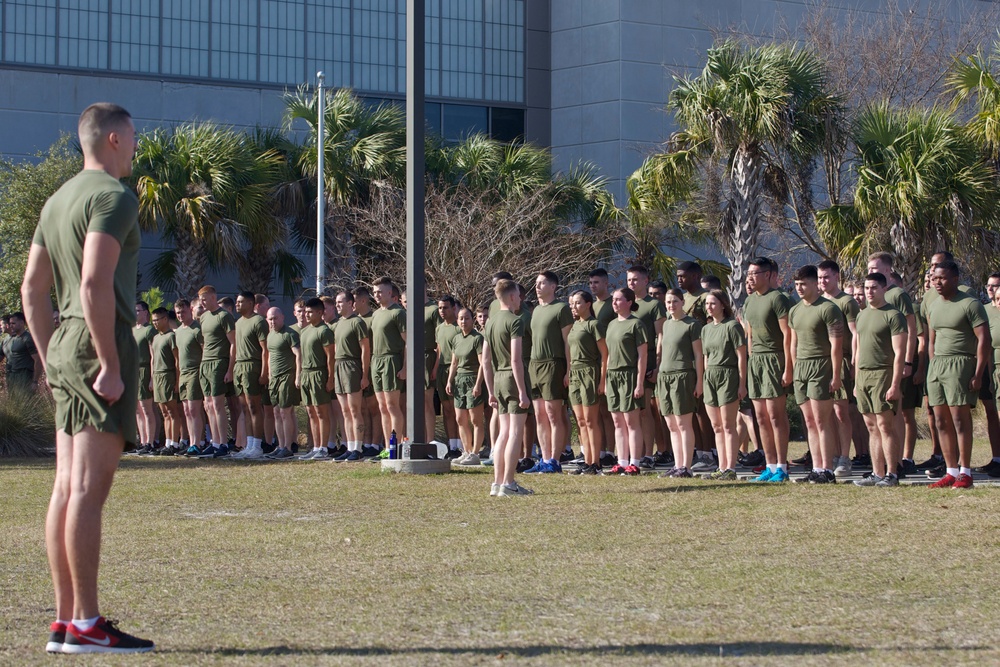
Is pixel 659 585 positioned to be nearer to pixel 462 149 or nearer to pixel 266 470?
pixel 266 470

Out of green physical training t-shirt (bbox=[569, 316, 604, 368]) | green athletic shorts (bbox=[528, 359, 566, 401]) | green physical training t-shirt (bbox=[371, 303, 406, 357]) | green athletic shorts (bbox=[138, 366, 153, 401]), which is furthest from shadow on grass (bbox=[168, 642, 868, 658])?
green athletic shorts (bbox=[138, 366, 153, 401])

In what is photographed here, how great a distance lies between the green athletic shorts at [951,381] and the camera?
449 inches

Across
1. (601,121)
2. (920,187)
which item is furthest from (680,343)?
(601,121)

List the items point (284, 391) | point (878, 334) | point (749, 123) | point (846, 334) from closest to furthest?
1. point (878, 334)
2. point (846, 334)
3. point (284, 391)
4. point (749, 123)

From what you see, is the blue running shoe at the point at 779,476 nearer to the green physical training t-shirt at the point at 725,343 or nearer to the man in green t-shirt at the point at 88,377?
the green physical training t-shirt at the point at 725,343

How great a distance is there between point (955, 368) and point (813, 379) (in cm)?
123

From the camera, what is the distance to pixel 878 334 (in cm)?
1177

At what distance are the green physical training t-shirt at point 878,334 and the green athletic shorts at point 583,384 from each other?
3.02 m

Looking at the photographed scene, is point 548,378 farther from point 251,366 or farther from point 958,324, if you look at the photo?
point 251,366

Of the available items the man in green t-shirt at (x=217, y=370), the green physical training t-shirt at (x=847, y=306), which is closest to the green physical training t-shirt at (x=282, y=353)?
the man in green t-shirt at (x=217, y=370)

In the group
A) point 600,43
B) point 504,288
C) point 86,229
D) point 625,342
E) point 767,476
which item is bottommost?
point 767,476

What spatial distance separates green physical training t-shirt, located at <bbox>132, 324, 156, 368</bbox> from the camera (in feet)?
62.4

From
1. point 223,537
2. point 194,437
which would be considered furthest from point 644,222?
point 223,537

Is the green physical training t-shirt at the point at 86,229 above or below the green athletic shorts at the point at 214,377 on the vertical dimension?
above
